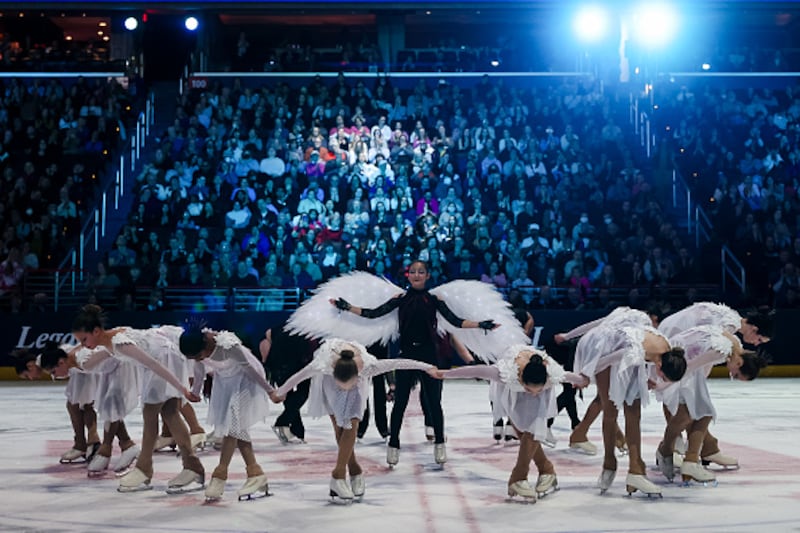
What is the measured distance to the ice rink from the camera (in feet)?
21.8

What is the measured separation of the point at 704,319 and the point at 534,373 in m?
2.13

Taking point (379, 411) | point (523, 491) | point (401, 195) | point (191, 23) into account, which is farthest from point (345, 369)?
point (191, 23)

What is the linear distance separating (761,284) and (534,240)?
161 inches

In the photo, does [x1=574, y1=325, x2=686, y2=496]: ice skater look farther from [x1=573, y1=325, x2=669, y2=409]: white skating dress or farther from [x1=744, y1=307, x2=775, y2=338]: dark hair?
[x1=744, y1=307, x2=775, y2=338]: dark hair

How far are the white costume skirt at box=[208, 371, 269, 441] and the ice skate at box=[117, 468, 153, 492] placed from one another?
774 millimetres

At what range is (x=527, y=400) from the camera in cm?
745

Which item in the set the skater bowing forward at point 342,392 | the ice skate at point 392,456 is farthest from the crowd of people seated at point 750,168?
the skater bowing forward at point 342,392

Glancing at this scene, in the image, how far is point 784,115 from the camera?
25109mm

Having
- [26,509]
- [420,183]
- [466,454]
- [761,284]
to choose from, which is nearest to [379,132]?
[420,183]

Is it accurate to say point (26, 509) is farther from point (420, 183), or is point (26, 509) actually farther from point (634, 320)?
point (420, 183)

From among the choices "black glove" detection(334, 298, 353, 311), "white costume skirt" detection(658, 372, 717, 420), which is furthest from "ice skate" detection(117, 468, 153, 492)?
"white costume skirt" detection(658, 372, 717, 420)

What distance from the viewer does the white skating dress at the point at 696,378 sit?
7.84 m

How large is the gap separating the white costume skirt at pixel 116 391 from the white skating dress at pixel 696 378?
413cm

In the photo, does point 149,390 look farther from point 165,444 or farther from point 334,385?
point 165,444
